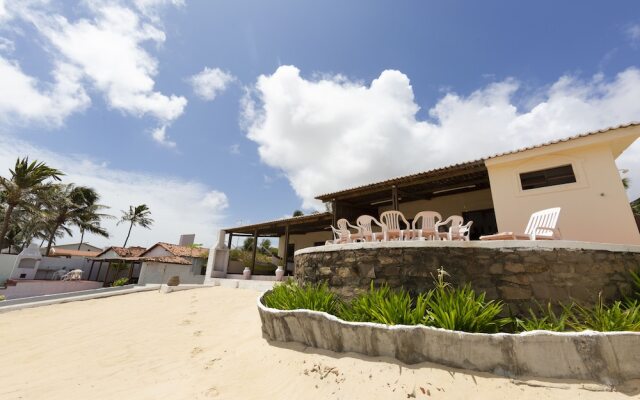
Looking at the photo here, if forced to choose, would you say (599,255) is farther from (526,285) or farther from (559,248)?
(526,285)

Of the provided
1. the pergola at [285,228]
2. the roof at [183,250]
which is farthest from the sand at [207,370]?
the roof at [183,250]

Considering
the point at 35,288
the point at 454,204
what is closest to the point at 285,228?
the point at 454,204

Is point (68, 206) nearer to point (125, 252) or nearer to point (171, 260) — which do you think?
point (125, 252)

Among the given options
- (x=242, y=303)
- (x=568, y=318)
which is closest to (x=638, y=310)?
(x=568, y=318)

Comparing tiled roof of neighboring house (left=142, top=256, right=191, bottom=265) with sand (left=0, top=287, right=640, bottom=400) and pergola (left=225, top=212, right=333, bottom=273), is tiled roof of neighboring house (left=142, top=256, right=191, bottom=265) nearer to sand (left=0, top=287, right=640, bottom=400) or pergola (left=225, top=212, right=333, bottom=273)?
pergola (left=225, top=212, right=333, bottom=273)

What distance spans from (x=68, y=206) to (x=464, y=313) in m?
37.7

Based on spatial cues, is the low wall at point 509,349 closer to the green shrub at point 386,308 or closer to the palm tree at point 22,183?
the green shrub at point 386,308

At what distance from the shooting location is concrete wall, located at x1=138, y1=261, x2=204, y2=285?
21.4m

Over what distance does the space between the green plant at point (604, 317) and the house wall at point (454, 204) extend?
23.9 feet

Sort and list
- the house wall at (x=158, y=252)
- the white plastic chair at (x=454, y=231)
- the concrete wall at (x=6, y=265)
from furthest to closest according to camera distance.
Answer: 1. the house wall at (x=158, y=252)
2. the concrete wall at (x=6, y=265)
3. the white plastic chair at (x=454, y=231)

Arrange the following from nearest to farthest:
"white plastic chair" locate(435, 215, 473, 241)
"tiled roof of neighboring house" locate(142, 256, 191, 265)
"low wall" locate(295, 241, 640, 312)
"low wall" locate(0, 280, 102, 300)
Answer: "low wall" locate(295, 241, 640, 312), "white plastic chair" locate(435, 215, 473, 241), "low wall" locate(0, 280, 102, 300), "tiled roof of neighboring house" locate(142, 256, 191, 265)

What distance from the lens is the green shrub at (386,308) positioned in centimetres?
423

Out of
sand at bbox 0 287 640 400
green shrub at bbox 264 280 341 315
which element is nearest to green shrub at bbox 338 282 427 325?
green shrub at bbox 264 280 341 315

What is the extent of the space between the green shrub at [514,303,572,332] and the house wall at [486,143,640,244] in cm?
436
